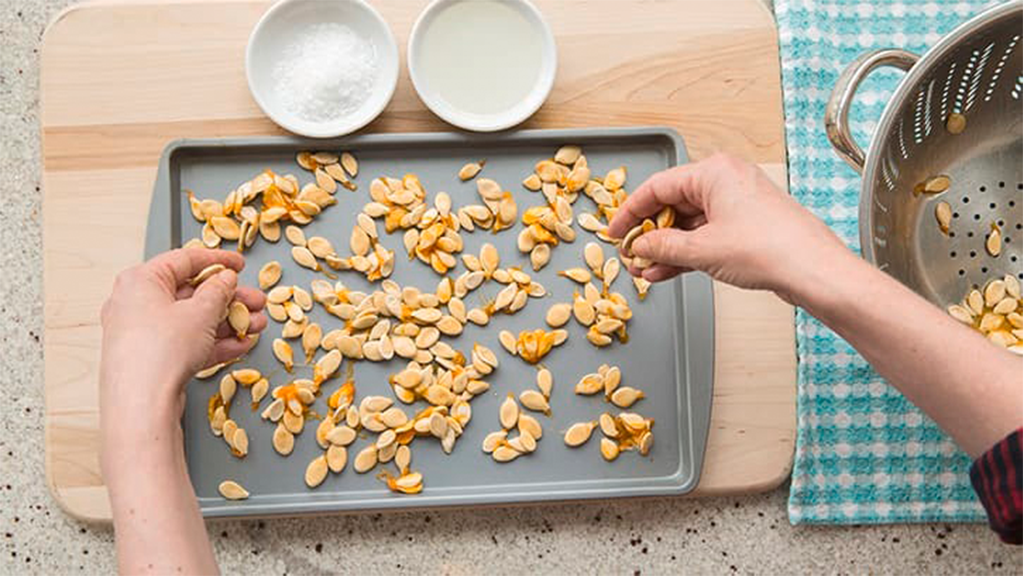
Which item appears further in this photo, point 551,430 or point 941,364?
point 551,430

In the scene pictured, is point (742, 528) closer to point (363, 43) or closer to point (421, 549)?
point (421, 549)

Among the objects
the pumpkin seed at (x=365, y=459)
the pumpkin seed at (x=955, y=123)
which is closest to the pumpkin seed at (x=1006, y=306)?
the pumpkin seed at (x=955, y=123)

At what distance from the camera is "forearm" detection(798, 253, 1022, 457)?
21.3 inches

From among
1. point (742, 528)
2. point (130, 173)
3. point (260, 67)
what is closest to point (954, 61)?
point (742, 528)

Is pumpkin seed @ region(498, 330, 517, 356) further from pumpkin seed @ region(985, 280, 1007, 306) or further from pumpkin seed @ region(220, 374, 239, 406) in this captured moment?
pumpkin seed @ region(985, 280, 1007, 306)

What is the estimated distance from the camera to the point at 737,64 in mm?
778

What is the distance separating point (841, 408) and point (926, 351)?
9.0 inches

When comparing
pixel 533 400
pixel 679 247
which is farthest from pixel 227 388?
pixel 679 247

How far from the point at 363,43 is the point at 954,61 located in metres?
0.41

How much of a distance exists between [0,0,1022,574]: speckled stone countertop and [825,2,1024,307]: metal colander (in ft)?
0.67

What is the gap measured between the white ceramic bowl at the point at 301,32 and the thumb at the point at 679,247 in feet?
0.75

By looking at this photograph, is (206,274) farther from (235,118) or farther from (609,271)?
(609,271)

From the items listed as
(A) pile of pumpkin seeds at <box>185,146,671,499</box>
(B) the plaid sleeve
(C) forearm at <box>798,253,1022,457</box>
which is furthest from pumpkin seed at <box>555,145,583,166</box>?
(B) the plaid sleeve

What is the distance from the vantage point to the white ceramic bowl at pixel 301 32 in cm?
73
